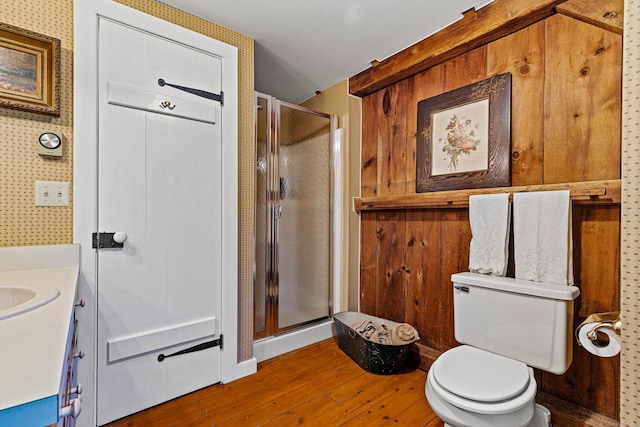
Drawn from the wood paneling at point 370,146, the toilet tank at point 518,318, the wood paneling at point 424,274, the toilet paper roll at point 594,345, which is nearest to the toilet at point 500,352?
the toilet tank at point 518,318

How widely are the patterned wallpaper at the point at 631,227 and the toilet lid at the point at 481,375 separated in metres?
0.64

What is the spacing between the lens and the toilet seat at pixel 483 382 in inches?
46.6

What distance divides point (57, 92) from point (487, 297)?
232 cm

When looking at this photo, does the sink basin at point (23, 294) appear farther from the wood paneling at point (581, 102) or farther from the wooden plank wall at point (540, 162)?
the wood paneling at point (581, 102)

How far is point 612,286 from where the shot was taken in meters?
1.42

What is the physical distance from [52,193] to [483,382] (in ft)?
6.93

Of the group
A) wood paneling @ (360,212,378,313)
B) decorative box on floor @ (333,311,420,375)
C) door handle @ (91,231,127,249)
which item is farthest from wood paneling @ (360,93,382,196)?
door handle @ (91,231,127,249)

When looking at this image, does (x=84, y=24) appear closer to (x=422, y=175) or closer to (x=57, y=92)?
(x=57, y=92)

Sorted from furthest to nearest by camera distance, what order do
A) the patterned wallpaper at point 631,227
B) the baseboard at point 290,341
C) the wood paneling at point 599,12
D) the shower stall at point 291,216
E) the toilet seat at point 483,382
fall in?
the shower stall at point 291,216 → the baseboard at point 290,341 → the wood paneling at point 599,12 → the toilet seat at point 483,382 → the patterned wallpaper at point 631,227

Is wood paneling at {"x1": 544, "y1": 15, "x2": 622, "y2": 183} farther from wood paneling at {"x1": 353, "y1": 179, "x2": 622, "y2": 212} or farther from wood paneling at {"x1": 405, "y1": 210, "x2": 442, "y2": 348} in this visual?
wood paneling at {"x1": 405, "y1": 210, "x2": 442, "y2": 348}

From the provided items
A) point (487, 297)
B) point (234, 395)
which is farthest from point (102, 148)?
point (487, 297)

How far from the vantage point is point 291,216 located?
258 centimetres

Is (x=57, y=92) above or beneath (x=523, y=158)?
above

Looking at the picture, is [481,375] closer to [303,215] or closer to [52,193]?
[303,215]
